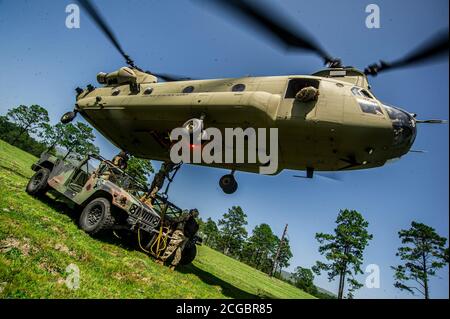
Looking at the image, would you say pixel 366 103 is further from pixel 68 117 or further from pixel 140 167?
pixel 140 167

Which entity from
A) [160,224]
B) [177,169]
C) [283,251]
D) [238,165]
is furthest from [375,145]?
[283,251]

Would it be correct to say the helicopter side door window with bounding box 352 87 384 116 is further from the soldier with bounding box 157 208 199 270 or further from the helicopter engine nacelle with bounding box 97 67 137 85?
the helicopter engine nacelle with bounding box 97 67 137 85

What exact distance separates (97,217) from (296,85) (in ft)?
22.0

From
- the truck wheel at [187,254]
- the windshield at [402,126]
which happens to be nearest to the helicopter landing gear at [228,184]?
the truck wheel at [187,254]

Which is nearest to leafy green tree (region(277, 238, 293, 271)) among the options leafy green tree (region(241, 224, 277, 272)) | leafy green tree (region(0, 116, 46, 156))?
leafy green tree (region(241, 224, 277, 272))

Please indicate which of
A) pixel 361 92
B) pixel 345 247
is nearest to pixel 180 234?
pixel 361 92

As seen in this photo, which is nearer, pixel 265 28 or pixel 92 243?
pixel 265 28

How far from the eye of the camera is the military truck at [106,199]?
26.5 ft

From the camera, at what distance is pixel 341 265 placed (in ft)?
117

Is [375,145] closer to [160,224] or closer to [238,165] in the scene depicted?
[238,165]

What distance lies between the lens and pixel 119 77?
37.6ft

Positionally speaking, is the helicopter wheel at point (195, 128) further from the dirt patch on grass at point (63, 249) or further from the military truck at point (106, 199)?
the dirt patch on grass at point (63, 249)

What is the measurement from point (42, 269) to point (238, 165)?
21.0 ft

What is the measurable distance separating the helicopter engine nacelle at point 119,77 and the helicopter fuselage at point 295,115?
2.99ft
